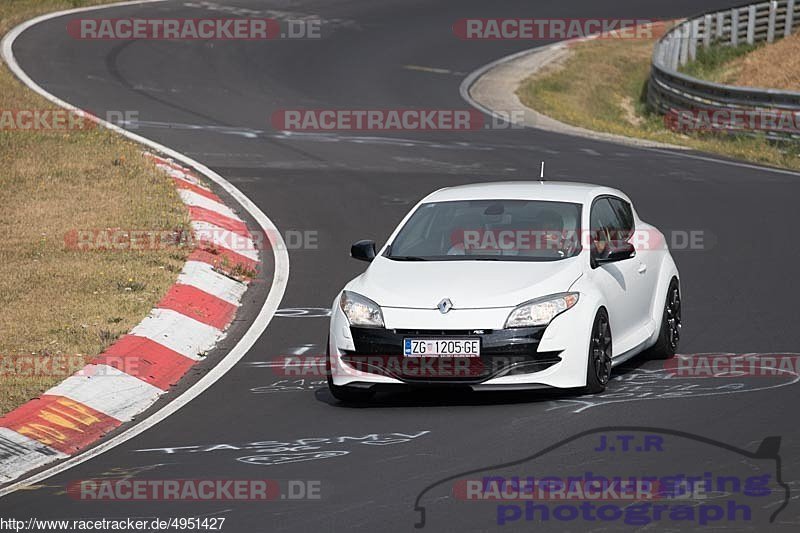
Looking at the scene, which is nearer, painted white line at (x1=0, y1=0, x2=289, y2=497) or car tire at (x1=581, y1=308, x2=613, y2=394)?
painted white line at (x1=0, y1=0, x2=289, y2=497)

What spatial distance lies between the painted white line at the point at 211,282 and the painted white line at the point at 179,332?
1060 millimetres

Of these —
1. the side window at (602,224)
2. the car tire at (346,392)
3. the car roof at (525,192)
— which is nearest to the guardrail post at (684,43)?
the side window at (602,224)

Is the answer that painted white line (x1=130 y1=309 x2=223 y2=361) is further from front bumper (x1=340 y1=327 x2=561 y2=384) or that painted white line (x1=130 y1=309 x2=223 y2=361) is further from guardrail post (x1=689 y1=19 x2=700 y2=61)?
guardrail post (x1=689 y1=19 x2=700 y2=61)

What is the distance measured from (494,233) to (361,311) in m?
1.36

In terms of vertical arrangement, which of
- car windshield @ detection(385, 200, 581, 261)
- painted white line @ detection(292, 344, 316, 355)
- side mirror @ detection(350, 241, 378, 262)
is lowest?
painted white line @ detection(292, 344, 316, 355)

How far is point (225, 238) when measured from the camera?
631 inches

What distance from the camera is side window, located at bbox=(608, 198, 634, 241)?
38.6 feet

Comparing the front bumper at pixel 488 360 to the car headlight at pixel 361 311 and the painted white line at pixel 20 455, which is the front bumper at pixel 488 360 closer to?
the car headlight at pixel 361 311

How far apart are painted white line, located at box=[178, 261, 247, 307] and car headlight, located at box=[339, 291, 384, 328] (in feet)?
11.9

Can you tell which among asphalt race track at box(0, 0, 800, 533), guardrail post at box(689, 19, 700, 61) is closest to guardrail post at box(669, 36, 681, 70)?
guardrail post at box(689, 19, 700, 61)

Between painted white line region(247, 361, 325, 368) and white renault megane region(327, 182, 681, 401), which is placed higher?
white renault megane region(327, 182, 681, 401)

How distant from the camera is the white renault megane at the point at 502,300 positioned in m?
9.66

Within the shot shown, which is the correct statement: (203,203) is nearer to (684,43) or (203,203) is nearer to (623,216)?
(623,216)

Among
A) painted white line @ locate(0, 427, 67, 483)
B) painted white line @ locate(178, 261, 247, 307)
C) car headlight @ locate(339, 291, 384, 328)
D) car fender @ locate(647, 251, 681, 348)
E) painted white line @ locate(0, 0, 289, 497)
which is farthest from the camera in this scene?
painted white line @ locate(178, 261, 247, 307)
